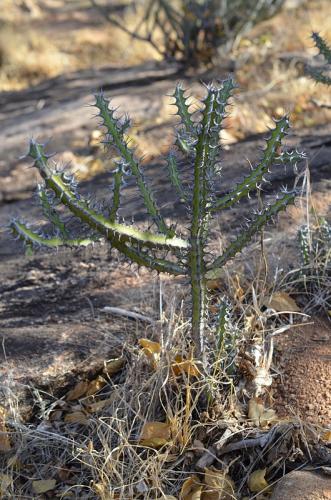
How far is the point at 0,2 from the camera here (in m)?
14.4

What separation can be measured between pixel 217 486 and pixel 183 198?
0.95m

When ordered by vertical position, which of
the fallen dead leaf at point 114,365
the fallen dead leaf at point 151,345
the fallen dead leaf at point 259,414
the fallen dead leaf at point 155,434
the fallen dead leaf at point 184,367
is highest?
the fallen dead leaf at point 151,345

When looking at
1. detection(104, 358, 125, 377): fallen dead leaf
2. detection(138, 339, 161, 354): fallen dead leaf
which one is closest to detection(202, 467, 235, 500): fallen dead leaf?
detection(138, 339, 161, 354): fallen dead leaf

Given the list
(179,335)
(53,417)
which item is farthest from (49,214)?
(53,417)

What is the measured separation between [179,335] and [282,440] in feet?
1.85

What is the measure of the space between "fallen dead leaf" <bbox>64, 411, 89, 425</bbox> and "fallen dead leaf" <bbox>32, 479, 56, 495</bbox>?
0.24m

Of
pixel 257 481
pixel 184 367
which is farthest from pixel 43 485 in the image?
pixel 257 481

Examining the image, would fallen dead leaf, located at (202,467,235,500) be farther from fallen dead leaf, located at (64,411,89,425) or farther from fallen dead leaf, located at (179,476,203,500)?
fallen dead leaf, located at (64,411,89,425)

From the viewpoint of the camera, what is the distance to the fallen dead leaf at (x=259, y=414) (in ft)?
7.36

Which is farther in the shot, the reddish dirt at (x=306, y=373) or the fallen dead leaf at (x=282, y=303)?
the fallen dead leaf at (x=282, y=303)

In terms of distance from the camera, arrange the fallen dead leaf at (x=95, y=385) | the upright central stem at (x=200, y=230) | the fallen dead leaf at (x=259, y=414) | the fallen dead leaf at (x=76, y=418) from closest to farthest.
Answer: the upright central stem at (x=200, y=230)
the fallen dead leaf at (x=259, y=414)
the fallen dead leaf at (x=76, y=418)
the fallen dead leaf at (x=95, y=385)

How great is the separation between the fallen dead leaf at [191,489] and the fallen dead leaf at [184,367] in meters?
0.36

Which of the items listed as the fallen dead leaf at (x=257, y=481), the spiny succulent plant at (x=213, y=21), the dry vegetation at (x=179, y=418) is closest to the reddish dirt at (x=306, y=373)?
the dry vegetation at (x=179, y=418)

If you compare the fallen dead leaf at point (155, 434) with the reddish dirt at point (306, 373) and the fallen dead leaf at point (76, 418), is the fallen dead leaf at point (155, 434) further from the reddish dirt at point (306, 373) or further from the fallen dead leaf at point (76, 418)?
the reddish dirt at point (306, 373)
